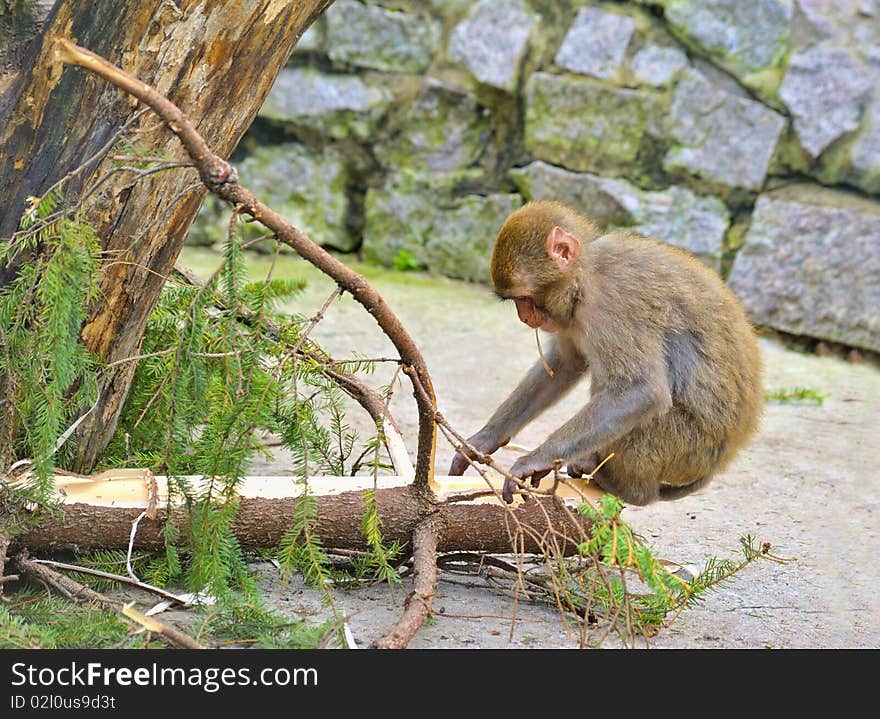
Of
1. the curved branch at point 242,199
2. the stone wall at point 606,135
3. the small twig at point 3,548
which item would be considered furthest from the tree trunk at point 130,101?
the stone wall at point 606,135

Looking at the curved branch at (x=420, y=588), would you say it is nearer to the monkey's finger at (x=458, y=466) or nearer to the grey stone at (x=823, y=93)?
the monkey's finger at (x=458, y=466)

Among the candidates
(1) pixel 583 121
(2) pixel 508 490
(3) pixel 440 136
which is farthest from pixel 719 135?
(2) pixel 508 490

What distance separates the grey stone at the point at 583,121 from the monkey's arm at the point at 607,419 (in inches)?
155

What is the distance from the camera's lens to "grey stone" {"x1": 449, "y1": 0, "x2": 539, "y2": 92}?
24.1ft

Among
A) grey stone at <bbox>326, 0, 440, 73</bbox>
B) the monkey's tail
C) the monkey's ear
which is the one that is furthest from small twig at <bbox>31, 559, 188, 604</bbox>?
grey stone at <bbox>326, 0, 440, 73</bbox>

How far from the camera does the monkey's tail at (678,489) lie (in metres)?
3.82

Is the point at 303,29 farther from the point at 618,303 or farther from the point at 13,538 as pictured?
the point at 13,538

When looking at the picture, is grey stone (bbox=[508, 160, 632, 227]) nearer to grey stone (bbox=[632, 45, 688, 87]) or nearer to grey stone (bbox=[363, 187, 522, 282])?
grey stone (bbox=[363, 187, 522, 282])

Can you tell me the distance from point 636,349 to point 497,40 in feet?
14.4

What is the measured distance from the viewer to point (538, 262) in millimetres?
3562

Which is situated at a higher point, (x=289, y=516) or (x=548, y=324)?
(x=548, y=324)

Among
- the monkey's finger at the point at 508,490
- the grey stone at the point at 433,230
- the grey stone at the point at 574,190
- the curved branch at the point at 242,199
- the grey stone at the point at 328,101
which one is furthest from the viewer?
the grey stone at the point at 328,101

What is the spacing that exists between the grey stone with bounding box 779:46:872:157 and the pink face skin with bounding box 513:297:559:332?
12.2ft

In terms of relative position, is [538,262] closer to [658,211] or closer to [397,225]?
[658,211]
